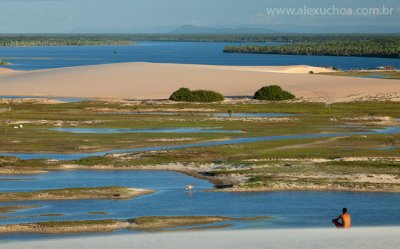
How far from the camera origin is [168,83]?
8662 cm

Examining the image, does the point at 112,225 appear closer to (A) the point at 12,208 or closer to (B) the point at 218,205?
(A) the point at 12,208

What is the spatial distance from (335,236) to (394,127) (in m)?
30.2

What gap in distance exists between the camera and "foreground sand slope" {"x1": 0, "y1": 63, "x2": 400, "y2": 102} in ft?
254

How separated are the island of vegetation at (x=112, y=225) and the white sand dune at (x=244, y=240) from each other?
1064 millimetres

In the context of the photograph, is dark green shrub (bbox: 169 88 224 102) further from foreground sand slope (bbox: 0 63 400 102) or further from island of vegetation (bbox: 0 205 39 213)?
island of vegetation (bbox: 0 205 39 213)

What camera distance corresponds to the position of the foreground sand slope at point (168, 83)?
254 feet

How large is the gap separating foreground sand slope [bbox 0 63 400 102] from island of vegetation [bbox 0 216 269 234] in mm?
46882

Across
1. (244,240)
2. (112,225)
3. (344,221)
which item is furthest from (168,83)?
(244,240)

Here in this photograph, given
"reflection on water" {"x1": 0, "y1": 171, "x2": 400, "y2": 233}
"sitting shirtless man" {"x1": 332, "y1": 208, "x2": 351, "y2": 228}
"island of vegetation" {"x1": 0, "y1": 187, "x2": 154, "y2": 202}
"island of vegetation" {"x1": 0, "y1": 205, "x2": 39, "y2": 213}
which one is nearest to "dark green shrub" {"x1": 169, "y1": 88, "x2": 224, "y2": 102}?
"reflection on water" {"x1": 0, "y1": 171, "x2": 400, "y2": 233}

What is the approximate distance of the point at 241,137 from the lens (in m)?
45.1

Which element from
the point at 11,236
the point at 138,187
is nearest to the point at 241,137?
the point at 138,187

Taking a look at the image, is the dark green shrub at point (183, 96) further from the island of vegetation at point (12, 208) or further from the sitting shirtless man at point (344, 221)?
the sitting shirtless man at point (344, 221)

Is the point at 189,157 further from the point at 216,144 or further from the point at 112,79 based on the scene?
the point at 112,79

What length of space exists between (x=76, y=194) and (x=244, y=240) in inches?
338
